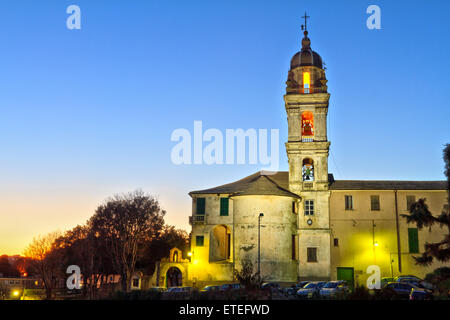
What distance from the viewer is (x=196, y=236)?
146 ft

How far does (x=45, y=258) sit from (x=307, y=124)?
34.8 m

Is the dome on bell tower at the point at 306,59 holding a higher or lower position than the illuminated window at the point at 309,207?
higher

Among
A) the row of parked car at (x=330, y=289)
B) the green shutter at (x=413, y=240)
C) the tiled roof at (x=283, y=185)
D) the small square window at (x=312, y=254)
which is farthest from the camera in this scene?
the green shutter at (x=413, y=240)

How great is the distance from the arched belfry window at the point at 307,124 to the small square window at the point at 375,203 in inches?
324

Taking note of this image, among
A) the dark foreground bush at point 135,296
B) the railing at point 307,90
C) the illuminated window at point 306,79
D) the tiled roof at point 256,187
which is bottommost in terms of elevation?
the dark foreground bush at point 135,296

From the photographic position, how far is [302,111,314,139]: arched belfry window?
4413 cm

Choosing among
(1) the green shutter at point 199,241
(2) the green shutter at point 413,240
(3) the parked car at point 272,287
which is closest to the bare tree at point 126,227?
(1) the green shutter at point 199,241

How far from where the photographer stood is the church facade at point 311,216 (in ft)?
136

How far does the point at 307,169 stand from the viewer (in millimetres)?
44344

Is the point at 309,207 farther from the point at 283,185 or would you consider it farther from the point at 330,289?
the point at 330,289

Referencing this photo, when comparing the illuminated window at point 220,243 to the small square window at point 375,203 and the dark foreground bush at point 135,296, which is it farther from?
the dark foreground bush at point 135,296
